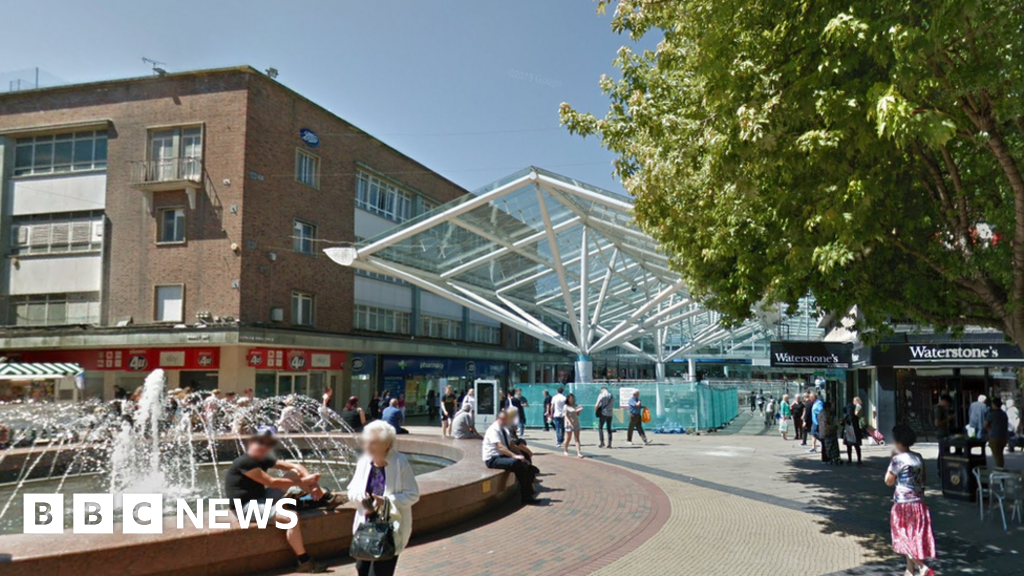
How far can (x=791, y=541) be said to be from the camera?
8.79 m

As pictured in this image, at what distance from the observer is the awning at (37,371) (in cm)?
2614

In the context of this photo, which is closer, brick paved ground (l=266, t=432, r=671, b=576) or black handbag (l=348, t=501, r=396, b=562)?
black handbag (l=348, t=501, r=396, b=562)

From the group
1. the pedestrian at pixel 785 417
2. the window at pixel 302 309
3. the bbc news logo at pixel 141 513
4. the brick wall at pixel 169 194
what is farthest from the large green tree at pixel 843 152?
the window at pixel 302 309

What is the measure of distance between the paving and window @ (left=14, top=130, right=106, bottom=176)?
84.5 ft

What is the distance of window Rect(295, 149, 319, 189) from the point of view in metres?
31.5

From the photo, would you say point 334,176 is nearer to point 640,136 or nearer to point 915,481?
point 640,136

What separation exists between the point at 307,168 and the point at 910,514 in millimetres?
29263

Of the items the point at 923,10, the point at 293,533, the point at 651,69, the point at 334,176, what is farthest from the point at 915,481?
the point at 334,176

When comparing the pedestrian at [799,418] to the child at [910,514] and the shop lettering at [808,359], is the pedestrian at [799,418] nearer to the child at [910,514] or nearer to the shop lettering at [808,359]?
the shop lettering at [808,359]

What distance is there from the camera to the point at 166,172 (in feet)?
95.7

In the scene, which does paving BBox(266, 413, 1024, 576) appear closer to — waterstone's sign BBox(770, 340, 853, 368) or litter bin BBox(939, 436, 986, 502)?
litter bin BBox(939, 436, 986, 502)

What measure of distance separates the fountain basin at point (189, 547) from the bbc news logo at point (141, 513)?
0.11 metres

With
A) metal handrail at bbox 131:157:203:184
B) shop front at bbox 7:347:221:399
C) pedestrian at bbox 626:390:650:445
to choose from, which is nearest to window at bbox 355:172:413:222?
metal handrail at bbox 131:157:203:184

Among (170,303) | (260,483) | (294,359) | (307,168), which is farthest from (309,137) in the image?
(260,483)
